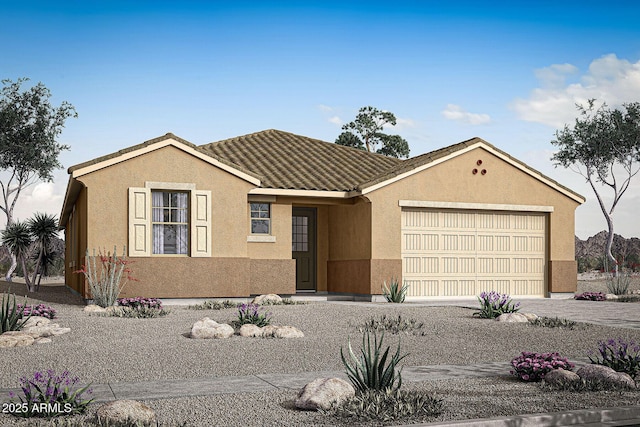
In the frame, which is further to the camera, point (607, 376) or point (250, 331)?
point (250, 331)

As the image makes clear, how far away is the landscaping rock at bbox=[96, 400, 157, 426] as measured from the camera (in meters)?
6.26

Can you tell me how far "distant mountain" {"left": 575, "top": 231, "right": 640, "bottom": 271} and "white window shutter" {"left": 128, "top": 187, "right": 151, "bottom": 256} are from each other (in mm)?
34120

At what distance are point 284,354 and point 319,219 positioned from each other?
43.5 feet

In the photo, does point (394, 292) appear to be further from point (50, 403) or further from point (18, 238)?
point (50, 403)

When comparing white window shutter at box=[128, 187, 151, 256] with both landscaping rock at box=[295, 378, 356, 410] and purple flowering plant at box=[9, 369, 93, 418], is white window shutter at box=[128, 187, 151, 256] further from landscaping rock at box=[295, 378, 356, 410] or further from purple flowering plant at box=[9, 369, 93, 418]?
landscaping rock at box=[295, 378, 356, 410]

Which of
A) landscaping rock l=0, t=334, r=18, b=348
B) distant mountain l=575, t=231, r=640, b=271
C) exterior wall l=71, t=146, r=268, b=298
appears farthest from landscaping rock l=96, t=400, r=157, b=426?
distant mountain l=575, t=231, r=640, b=271

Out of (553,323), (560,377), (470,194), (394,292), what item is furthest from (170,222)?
(560,377)

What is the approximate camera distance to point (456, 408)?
712cm

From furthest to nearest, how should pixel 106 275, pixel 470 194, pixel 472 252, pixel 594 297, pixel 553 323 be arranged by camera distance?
pixel 594 297, pixel 472 252, pixel 470 194, pixel 106 275, pixel 553 323

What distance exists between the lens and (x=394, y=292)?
20672 mm

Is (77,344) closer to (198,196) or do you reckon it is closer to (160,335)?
(160,335)

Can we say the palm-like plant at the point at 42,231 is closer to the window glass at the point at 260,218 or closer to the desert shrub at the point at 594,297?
the window glass at the point at 260,218

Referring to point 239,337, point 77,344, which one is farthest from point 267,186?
point 77,344

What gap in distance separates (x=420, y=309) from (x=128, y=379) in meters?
10.1
